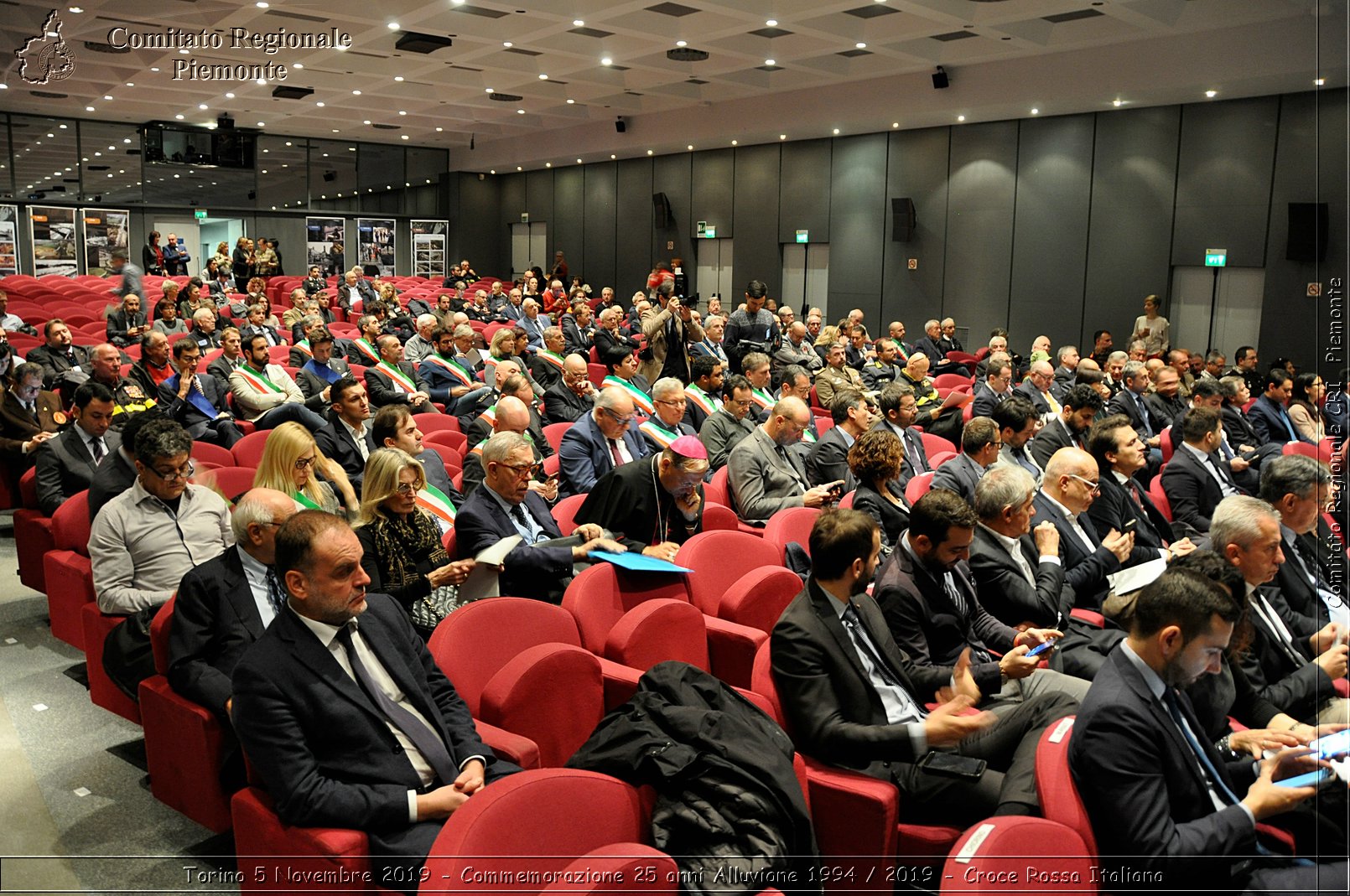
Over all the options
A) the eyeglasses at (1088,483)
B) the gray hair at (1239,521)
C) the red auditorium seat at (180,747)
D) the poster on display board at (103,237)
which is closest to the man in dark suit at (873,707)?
the gray hair at (1239,521)

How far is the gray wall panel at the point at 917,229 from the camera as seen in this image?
14.8 meters

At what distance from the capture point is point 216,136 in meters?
17.9

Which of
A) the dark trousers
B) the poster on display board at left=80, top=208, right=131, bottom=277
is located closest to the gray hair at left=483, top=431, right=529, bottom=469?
the dark trousers

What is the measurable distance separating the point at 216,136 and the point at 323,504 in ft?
56.6

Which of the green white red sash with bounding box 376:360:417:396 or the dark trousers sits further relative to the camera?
the green white red sash with bounding box 376:360:417:396

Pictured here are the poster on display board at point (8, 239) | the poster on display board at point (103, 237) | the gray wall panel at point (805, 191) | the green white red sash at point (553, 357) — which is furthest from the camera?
the poster on display board at point (103, 237)

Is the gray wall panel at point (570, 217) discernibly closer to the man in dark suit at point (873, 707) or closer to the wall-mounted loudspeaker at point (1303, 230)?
the wall-mounted loudspeaker at point (1303, 230)

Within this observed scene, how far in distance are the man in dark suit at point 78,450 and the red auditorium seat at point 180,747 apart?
2020 millimetres

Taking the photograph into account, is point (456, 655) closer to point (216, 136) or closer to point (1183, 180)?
point (1183, 180)

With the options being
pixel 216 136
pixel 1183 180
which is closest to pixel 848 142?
pixel 1183 180

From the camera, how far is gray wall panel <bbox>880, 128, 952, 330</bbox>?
14.8m

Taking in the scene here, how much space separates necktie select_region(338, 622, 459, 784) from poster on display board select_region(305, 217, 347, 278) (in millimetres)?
A: 19784

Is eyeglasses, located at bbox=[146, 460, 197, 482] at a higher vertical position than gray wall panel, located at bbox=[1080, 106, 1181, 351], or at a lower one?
lower

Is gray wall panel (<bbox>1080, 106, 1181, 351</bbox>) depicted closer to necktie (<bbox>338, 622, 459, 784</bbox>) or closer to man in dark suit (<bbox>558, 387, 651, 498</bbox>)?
man in dark suit (<bbox>558, 387, 651, 498</bbox>)
